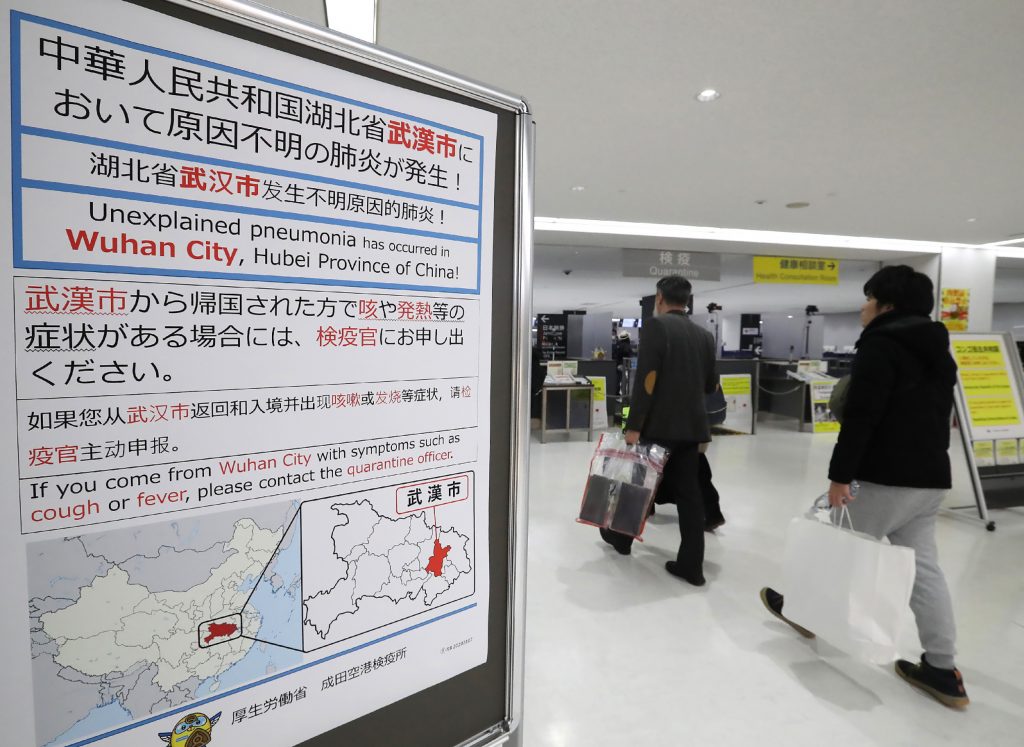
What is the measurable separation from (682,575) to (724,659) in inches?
25.7

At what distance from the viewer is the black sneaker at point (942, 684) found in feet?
5.82

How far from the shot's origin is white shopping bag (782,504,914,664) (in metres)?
1.63

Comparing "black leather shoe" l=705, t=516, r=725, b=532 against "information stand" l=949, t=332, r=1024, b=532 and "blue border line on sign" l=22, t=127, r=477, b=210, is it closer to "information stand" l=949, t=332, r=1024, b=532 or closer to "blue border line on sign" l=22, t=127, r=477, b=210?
"information stand" l=949, t=332, r=1024, b=532

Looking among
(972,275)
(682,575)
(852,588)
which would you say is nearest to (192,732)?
(852,588)

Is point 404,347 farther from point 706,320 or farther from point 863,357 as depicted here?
point 706,320

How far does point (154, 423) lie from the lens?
581 mm

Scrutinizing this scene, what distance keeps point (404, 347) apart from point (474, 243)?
19 centimetres

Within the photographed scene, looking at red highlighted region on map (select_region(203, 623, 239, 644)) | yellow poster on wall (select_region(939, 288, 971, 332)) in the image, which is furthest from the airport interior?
yellow poster on wall (select_region(939, 288, 971, 332))

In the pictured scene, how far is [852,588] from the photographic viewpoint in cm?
170

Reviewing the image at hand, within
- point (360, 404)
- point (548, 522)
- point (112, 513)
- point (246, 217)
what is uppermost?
point (246, 217)

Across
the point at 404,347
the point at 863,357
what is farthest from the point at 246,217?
the point at 863,357

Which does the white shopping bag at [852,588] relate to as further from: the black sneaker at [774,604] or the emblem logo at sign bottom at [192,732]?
the emblem logo at sign bottom at [192,732]

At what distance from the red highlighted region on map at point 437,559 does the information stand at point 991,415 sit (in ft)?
13.4

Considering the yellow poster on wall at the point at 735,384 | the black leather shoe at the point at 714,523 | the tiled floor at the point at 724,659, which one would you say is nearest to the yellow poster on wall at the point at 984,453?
the tiled floor at the point at 724,659
